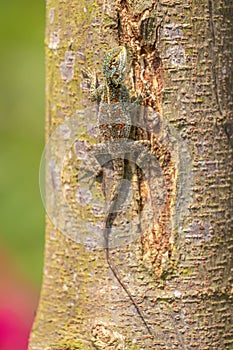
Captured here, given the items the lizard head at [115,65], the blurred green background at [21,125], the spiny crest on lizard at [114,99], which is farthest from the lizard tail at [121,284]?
the blurred green background at [21,125]

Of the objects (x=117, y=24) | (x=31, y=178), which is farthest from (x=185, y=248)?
(x=31, y=178)

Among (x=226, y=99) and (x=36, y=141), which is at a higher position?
(x=226, y=99)

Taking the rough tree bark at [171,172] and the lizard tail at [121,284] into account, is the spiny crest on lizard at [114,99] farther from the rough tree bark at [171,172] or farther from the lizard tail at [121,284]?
the lizard tail at [121,284]

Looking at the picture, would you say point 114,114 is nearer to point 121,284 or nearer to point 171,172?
point 171,172

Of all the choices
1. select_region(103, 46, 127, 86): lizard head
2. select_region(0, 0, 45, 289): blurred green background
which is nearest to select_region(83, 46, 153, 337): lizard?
select_region(103, 46, 127, 86): lizard head

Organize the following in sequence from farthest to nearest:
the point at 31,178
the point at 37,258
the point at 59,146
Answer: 1. the point at 31,178
2. the point at 37,258
3. the point at 59,146

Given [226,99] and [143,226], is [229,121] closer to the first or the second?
[226,99]

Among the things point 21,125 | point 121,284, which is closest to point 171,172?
point 121,284
